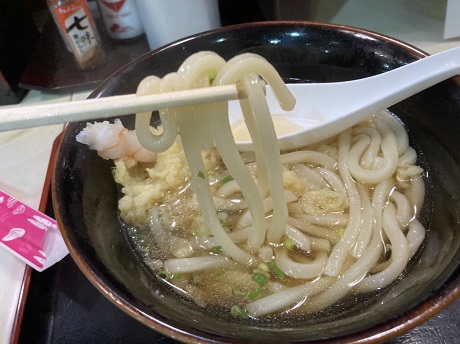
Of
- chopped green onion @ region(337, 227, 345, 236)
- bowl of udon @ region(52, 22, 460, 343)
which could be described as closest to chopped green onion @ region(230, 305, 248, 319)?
bowl of udon @ region(52, 22, 460, 343)

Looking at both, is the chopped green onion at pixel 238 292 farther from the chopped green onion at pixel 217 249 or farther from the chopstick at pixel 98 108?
the chopstick at pixel 98 108

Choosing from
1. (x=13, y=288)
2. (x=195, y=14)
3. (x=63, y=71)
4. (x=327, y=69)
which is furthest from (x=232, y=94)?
(x=63, y=71)

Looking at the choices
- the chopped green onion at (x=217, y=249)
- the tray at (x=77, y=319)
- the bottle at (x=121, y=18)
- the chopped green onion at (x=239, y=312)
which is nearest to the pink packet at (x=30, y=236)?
the tray at (x=77, y=319)

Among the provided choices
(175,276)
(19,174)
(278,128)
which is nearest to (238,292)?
(175,276)

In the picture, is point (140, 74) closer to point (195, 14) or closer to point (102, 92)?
point (102, 92)

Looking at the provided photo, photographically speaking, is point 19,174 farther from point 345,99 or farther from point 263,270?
point 345,99

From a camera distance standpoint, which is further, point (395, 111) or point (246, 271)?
point (395, 111)
